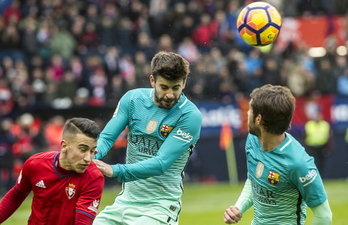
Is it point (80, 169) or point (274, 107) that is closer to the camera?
point (274, 107)

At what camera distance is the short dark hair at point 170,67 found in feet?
20.8

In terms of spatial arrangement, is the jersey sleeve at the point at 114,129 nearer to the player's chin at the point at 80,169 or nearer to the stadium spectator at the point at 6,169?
the player's chin at the point at 80,169

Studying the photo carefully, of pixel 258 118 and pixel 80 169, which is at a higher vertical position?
pixel 258 118

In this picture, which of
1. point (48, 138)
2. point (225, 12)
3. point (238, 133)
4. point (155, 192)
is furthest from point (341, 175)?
point (155, 192)

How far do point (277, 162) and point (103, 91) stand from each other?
51.6 feet

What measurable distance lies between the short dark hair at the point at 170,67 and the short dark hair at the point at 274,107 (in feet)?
3.09

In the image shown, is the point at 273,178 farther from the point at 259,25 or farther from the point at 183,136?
the point at 259,25

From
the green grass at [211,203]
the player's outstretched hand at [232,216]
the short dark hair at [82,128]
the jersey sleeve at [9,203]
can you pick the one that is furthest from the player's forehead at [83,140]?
the green grass at [211,203]

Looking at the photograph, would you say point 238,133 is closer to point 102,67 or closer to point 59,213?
point 102,67

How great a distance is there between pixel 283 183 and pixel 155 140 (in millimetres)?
1446

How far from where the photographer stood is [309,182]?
17.7 feet

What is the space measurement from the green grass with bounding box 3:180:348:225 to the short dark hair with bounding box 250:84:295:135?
7.70 meters

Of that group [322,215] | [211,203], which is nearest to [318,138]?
[211,203]

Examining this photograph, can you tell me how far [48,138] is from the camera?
19484mm
